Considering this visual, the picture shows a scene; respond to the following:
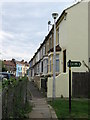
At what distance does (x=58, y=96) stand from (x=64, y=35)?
5.80m

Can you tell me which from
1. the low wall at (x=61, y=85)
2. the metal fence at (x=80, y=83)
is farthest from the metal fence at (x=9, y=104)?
the metal fence at (x=80, y=83)

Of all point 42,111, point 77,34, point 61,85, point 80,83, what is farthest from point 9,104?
point 77,34

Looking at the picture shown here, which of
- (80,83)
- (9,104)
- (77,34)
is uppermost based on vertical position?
(77,34)

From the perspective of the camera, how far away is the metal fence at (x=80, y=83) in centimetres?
1812

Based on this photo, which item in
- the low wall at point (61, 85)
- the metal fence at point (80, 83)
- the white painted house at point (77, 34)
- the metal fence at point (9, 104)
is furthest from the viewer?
the white painted house at point (77, 34)

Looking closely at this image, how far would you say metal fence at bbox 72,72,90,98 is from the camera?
59.5 ft

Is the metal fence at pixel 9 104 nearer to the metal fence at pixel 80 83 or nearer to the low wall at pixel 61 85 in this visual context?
the low wall at pixel 61 85

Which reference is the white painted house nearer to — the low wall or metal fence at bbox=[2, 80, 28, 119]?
the low wall

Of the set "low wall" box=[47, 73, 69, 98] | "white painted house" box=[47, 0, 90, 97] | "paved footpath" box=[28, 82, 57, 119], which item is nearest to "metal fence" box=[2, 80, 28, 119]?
"paved footpath" box=[28, 82, 57, 119]

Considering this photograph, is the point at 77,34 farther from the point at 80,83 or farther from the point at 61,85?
the point at 61,85

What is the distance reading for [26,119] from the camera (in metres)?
8.95

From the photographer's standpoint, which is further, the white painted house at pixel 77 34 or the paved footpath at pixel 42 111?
the white painted house at pixel 77 34

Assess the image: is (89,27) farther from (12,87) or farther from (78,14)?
(12,87)

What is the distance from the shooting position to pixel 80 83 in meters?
18.2
